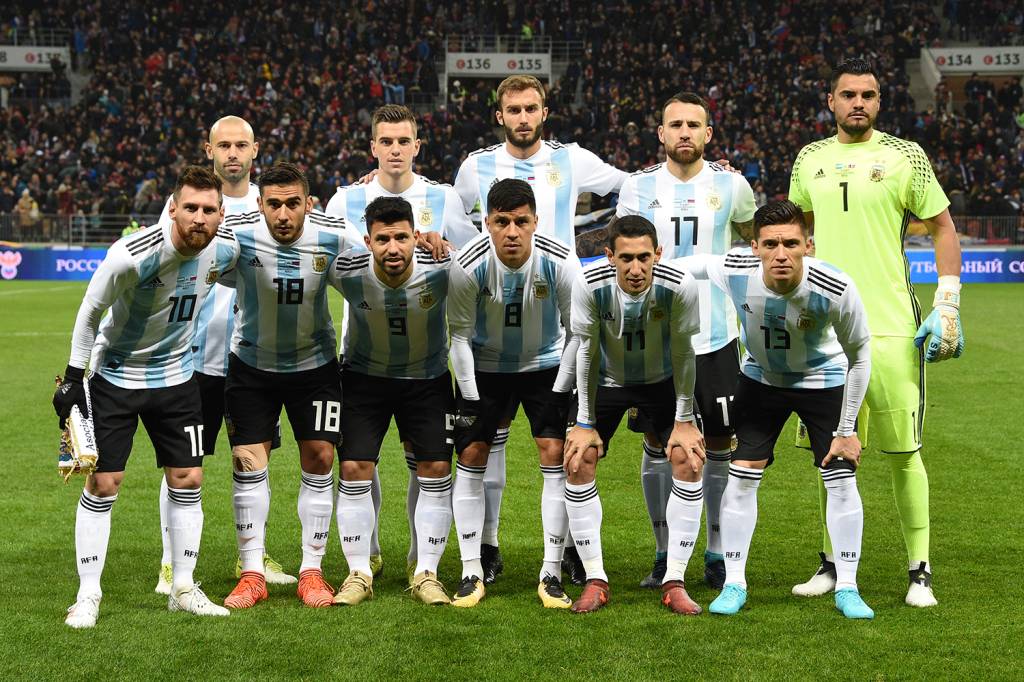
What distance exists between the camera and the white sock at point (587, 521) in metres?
5.64

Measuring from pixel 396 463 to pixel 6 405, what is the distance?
15.7 feet

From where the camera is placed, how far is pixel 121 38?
36.2 metres


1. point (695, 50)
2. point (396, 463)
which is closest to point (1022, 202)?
point (695, 50)

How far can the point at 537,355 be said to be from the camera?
5.92 m

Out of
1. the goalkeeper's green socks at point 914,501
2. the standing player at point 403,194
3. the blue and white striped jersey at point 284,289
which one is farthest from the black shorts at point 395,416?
the goalkeeper's green socks at point 914,501

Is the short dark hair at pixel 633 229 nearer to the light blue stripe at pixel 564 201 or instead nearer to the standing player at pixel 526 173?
the standing player at pixel 526 173

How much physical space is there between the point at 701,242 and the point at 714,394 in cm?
84

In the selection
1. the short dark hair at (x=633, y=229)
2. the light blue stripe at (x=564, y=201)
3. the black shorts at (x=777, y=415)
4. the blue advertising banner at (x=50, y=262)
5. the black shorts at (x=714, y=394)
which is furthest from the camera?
the blue advertising banner at (x=50, y=262)

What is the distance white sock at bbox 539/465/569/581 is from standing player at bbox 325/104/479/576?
826 millimetres

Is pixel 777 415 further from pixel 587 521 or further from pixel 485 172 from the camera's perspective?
pixel 485 172

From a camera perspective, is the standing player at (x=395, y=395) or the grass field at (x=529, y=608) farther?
the standing player at (x=395, y=395)

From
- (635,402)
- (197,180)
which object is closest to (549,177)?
(635,402)

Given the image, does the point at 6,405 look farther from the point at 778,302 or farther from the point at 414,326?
the point at 778,302

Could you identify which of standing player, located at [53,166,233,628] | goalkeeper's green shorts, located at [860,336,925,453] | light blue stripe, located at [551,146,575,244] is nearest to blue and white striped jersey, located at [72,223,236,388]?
standing player, located at [53,166,233,628]
